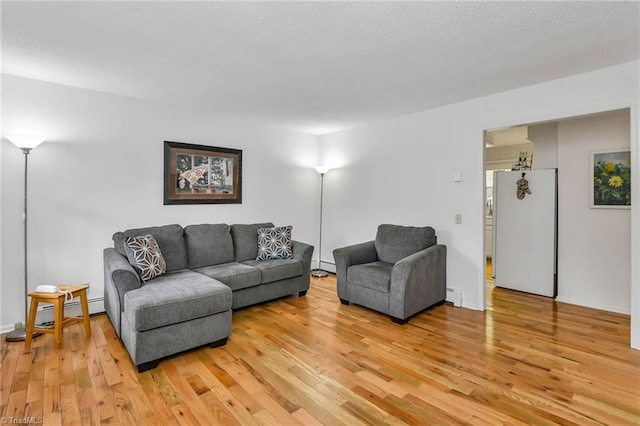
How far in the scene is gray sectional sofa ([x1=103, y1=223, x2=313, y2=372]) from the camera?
93.4 inches

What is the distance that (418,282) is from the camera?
3318 mm

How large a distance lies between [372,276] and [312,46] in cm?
228

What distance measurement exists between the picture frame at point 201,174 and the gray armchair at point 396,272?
181 centimetres

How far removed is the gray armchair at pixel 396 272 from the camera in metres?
3.21

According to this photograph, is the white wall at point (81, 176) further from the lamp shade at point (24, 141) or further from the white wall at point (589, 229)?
the white wall at point (589, 229)

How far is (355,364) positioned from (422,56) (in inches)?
96.6

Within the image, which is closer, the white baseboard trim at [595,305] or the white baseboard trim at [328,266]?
the white baseboard trim at [595,305]

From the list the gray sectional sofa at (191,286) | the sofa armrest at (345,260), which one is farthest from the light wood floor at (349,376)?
the sofa armrest at (345,260)

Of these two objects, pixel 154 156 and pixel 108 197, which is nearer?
pixel 108 197

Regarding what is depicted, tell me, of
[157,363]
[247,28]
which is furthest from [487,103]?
[157,363]

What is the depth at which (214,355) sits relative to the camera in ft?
8.43

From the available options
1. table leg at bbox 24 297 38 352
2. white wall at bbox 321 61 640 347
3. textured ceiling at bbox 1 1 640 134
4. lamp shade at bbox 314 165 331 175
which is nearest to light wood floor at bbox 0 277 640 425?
table leg at bbox 24 297 38 352

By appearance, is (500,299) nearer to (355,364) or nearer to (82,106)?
(355,364)

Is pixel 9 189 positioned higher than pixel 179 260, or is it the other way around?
pixel 9 189
